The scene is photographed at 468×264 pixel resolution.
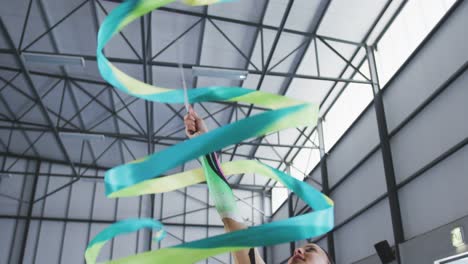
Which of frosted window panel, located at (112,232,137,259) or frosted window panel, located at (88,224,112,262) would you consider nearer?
frosted window panel, located at (88,224,112,262)

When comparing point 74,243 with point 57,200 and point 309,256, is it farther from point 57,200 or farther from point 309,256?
point 309,256

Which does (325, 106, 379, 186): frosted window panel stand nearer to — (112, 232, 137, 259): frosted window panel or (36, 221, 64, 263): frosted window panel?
(112, 232, 137, 259): frosted window panel

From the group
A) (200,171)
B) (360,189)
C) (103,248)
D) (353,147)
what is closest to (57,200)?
(103,248)

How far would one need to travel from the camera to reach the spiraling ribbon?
4.05 feet

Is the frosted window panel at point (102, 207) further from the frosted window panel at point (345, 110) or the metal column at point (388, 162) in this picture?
the metal column at point (388, 162)

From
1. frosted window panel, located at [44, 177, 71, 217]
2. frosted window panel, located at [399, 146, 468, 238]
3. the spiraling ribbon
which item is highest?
frosted window panel, located at [44, 177, 71, 217]

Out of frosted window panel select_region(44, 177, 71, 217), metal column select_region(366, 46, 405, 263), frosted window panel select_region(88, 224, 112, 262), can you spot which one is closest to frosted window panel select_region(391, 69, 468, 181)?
metal column select_region(366, 46, 405, 263)

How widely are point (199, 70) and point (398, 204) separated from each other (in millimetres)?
4990

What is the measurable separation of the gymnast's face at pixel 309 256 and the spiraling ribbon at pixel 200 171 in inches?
3.9

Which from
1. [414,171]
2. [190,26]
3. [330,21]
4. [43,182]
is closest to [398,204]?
[414,171]

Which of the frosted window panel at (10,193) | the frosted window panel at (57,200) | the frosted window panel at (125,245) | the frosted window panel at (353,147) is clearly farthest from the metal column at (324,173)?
the frosted window panel at (10,193)

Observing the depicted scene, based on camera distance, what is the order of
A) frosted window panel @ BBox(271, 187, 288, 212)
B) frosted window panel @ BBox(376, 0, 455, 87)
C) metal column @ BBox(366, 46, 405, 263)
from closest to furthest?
1. frosted window panel @ BBox(376, 0, 455, 87)
2. metal column @ BBox(366, 46, 405, 263)
3. frosted window panel @ BBox(271, 187, 288, 212)

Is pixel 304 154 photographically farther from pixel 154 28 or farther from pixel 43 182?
pixel 43 182

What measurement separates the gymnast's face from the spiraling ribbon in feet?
0.32
